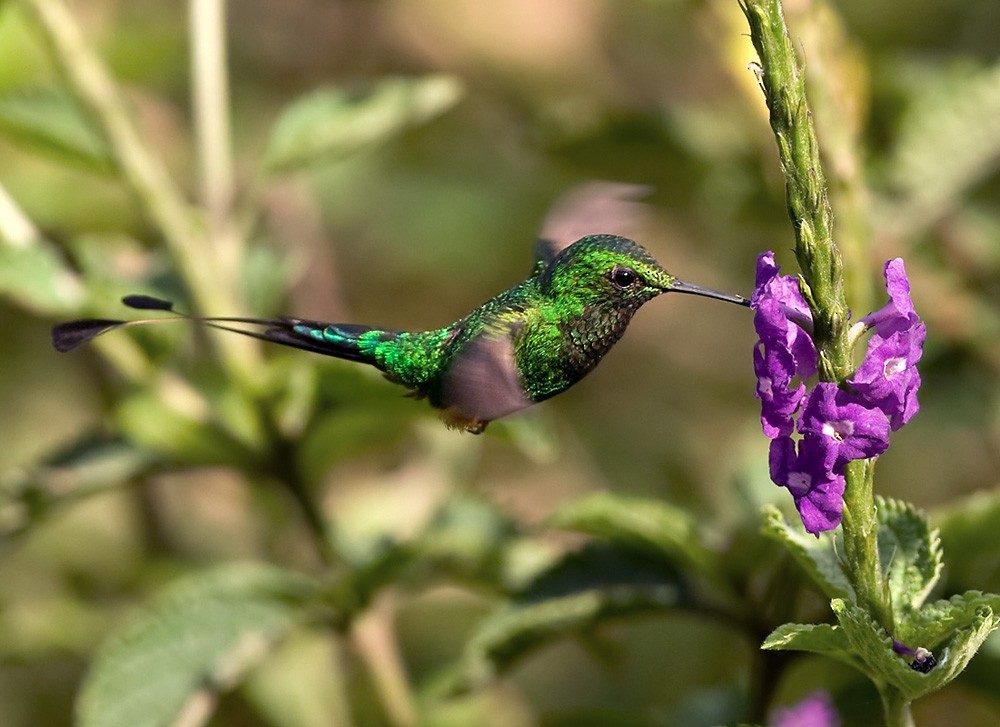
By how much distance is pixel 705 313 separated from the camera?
3.66 m

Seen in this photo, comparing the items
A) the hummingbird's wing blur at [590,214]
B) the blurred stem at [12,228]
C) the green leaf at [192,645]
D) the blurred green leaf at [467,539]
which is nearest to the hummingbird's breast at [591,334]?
the hummingbird's wing blur at [590,214]

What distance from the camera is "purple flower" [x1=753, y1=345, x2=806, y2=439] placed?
1.03 m

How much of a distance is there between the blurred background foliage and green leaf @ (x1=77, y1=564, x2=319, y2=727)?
0.04 ft

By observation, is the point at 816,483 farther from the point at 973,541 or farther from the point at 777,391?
the point at 973,541

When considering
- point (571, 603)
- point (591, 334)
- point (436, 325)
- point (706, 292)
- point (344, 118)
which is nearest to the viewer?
point (706, 292)

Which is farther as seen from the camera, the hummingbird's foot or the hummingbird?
the hummingbird's foot

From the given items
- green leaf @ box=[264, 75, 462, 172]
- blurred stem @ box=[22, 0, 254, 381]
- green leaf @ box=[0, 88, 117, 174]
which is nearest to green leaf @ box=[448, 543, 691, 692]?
blurred stem @ box=[22, 0, 254, 381]

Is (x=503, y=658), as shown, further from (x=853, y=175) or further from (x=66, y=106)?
(x=66, y=106)

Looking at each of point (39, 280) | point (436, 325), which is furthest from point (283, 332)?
point (436, 325)

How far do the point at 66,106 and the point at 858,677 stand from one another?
1.42 m

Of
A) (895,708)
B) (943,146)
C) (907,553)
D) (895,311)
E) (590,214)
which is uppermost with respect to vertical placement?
(943,146)

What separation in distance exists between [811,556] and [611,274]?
386 mm

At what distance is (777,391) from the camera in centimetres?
103

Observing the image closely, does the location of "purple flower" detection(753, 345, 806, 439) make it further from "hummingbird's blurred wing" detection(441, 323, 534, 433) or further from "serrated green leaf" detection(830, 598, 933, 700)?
"hummingbird's blurred wing" detection(441, 323, 534, 433)
